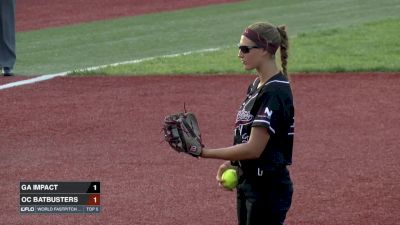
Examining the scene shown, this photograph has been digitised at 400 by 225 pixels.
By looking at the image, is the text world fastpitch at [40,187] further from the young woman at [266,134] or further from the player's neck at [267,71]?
the player's neck at [267,71]

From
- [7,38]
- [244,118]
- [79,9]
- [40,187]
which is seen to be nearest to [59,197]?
[40,187]

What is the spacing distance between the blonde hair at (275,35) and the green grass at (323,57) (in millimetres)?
9135

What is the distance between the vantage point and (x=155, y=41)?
18812mm

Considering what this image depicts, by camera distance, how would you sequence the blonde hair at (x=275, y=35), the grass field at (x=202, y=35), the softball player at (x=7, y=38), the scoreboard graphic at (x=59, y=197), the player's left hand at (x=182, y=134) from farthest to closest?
the grass field at (x=202, y=35), the softball player at (x=7, y=38), the scoreboard graphic at (x=59, y=197), the blonde hair at (x=275, y=35), the player's left hand at (x=182, y=134)

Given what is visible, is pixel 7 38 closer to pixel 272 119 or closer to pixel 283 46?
pixel 283 46

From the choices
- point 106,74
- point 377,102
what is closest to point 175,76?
point 106,74

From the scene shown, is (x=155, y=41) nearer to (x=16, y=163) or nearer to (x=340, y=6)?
(x=340, y=6)

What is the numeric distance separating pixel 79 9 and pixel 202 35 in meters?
6.38

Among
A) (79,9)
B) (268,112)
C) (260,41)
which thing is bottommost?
(268,112)

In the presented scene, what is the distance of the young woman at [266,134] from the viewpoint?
18.2 feet

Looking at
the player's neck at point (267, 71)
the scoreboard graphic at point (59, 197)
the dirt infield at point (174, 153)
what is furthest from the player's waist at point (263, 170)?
the scoreboard graphic at point (59, 197)

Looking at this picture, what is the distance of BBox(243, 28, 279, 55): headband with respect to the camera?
5609mm

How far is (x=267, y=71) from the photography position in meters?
5.63

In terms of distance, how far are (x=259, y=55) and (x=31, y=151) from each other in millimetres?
5114
